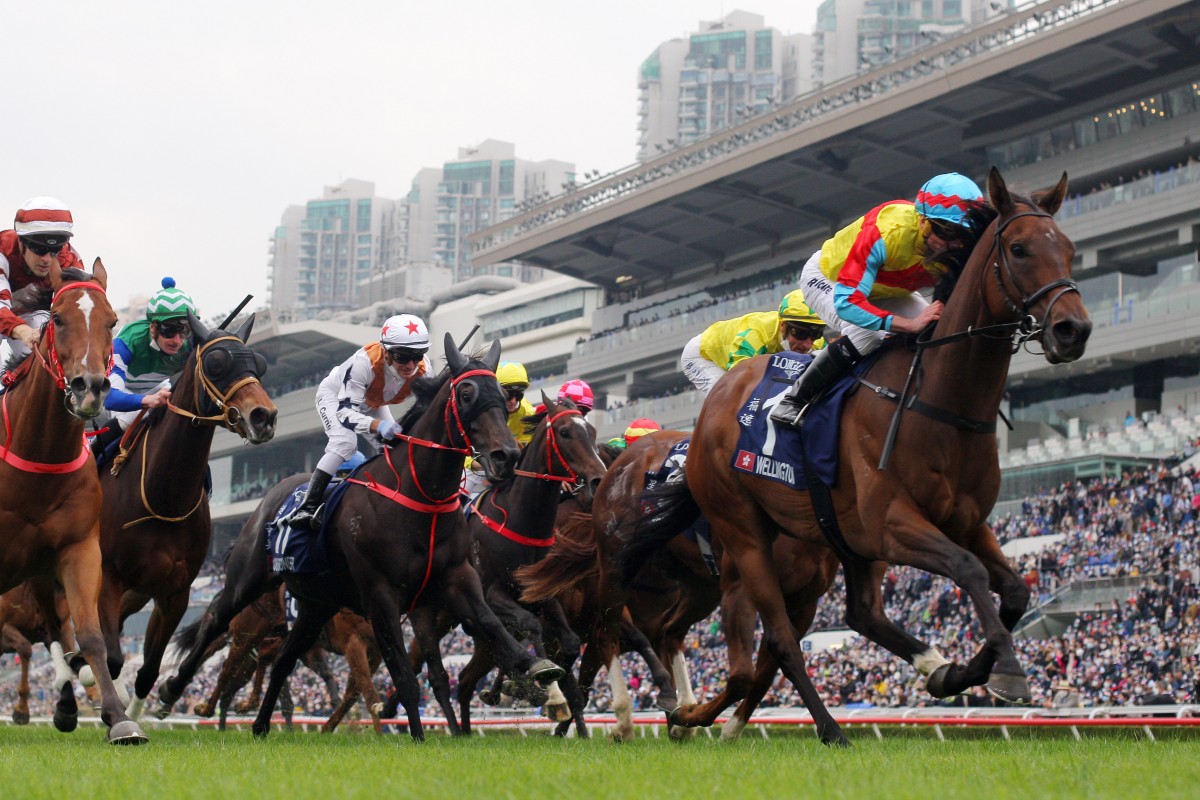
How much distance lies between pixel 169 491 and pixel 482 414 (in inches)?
68.0

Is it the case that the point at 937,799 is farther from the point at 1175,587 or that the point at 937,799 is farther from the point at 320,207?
the point at 320,207

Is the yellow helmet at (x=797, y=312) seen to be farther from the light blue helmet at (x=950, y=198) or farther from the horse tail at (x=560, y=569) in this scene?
the light blue helmet at (x=950, y=198)

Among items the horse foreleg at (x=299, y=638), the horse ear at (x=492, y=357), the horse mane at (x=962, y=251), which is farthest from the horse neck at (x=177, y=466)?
the horse mane at (x=962, y=251)

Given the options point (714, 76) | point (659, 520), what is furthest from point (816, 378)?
point (714, 76)

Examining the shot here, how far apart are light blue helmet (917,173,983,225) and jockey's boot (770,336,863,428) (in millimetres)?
639

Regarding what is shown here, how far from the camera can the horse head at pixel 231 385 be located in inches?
268

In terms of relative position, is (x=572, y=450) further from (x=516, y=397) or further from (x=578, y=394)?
(x=578, y=394)

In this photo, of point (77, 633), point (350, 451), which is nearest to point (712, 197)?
point (350, 451)

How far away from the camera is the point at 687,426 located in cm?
3409

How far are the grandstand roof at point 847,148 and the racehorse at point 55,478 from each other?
24.2m

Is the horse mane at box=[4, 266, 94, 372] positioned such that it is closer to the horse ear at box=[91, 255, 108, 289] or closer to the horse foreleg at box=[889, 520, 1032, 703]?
the horse ear at box=[91, 255, 108, 289]

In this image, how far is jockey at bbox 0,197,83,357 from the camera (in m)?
6.95

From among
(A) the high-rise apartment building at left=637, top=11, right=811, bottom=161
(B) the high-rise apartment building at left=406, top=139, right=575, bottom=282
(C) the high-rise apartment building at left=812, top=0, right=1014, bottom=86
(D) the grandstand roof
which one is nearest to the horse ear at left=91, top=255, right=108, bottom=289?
(D) the grandstand roof

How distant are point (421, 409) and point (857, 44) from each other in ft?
362
